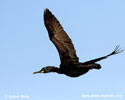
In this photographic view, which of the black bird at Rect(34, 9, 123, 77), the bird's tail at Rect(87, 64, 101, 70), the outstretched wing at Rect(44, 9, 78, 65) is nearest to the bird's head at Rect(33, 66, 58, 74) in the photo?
the black bird at Rect(34, 9, 123, 77)

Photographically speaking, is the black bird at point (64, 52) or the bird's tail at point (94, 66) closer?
the bird's tail at point (94, 66)

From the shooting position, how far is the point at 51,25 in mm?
11047

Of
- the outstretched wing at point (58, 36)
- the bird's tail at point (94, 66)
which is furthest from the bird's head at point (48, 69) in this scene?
the bird's tail at point (94, 66)

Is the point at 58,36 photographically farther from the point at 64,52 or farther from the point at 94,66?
the point at 94,66

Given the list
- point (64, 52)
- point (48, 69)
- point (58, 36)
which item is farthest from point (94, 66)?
point (58, 36)

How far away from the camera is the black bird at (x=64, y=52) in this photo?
10.4 metres

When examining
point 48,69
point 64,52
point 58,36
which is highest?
point 58,36

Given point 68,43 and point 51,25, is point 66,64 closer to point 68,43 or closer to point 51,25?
point 68,43

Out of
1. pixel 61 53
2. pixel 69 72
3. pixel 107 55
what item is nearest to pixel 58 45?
pixel 61 53

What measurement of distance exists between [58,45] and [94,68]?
170 cm

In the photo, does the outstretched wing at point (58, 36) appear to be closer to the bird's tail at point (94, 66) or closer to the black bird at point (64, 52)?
the black bird at point (64, 52)

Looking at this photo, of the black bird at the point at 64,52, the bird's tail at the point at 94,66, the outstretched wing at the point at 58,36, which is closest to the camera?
the bird's tail at the point at 94,66

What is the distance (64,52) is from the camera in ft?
35.4

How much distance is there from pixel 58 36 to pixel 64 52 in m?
0.72
